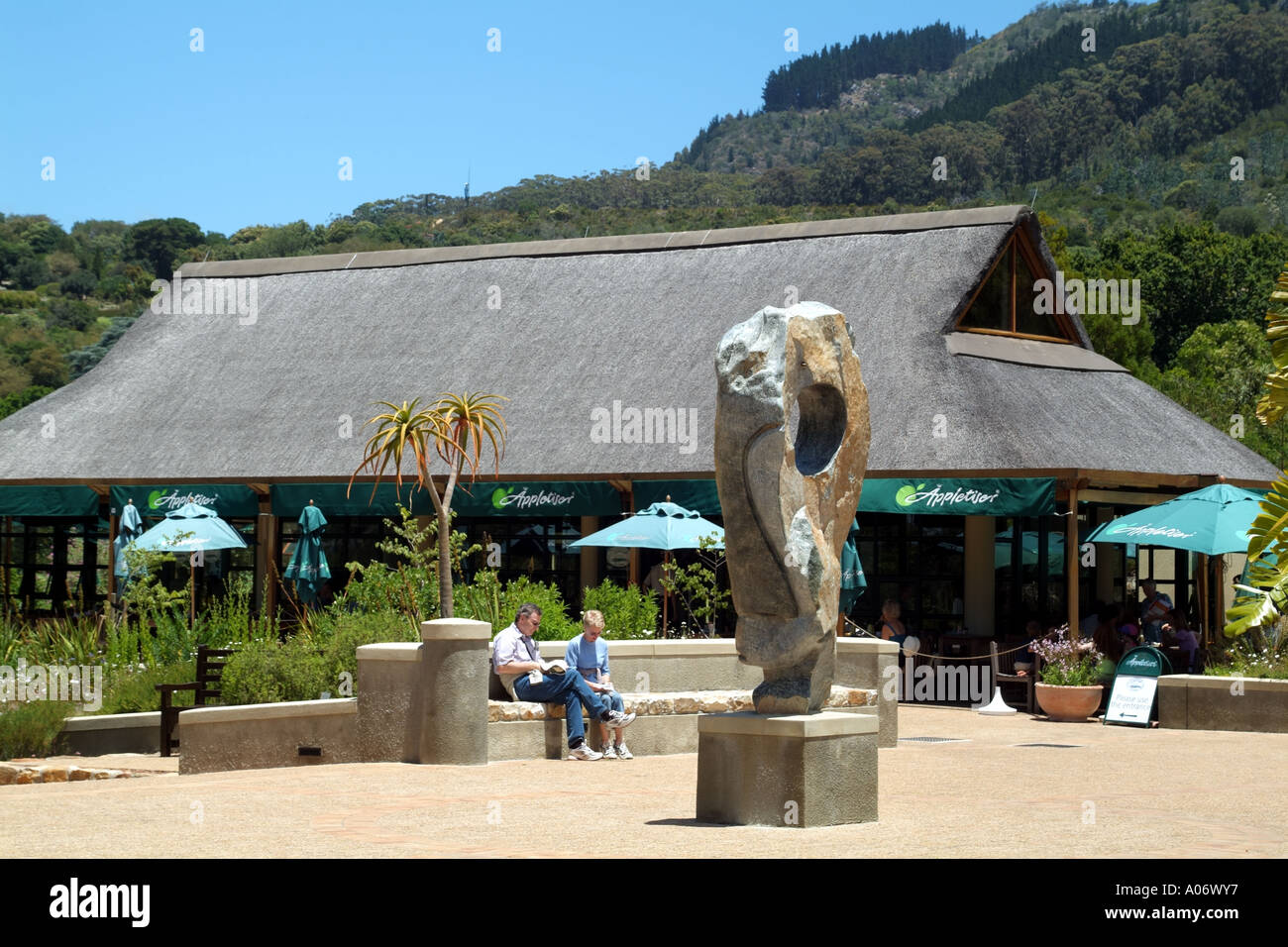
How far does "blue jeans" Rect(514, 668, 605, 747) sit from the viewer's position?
45.5 feet

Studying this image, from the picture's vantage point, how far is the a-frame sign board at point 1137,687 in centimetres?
1828

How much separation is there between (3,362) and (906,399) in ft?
199

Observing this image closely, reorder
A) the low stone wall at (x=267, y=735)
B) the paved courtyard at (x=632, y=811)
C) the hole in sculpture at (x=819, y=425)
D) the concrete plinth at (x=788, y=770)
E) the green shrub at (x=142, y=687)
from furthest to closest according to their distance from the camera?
the green shrub at (x=142, y=687) → the low stone wall at (x=267, y=735) → the hole in sculpture at (x=819, y=425) → the concrete plinth at (x=788, y=770) → the paved courtyard at (x=632, y=811)

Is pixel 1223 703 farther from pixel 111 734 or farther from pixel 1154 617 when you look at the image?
pixel 111 734

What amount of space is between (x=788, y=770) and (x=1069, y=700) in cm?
1055

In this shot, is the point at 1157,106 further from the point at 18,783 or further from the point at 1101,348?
the point at 18,783

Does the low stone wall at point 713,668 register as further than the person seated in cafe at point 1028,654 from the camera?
No

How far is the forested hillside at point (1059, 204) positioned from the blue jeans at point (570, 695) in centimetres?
2600

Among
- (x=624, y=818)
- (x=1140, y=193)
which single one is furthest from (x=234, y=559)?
(x=1140, y=193)

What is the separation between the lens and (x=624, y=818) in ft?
32.4

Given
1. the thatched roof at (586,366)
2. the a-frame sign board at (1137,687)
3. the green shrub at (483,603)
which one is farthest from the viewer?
the thatched roof at (586,366)

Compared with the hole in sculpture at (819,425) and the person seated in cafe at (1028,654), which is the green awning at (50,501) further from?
the hole in sculpture at (819,425)

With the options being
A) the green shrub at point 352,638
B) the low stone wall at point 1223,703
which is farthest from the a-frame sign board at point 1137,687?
the green shrub at point 352,638

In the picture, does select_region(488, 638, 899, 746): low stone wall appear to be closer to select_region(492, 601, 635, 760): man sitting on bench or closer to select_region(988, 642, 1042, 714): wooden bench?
select_region(492, 601, 635, 760): man sitting on bench
